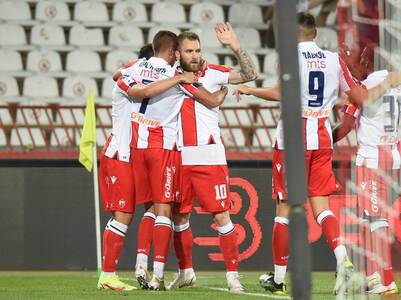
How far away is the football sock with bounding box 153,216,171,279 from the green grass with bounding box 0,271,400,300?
248 mm

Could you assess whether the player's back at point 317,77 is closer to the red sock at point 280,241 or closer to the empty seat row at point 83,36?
the red sock at point 280,241

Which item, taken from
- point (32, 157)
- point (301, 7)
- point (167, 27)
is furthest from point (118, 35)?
point (301, 7)

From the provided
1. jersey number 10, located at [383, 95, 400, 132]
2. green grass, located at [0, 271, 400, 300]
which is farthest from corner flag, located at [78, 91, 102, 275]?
jersey number 10, located at [383, 95, 400, 132]

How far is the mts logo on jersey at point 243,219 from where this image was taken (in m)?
12.1

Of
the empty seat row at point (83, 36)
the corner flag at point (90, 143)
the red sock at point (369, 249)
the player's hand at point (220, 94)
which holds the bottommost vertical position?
the red sock at point (369, 249)

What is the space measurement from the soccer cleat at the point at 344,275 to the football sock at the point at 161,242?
4.73 feet

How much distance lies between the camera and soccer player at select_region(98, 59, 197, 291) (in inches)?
335

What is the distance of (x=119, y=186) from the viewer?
867cm

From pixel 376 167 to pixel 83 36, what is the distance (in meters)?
8.95

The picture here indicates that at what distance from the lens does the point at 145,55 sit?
29.0 ft

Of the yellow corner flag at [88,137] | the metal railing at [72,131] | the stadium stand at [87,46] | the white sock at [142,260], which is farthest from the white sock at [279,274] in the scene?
the stadium stand at [87,46]

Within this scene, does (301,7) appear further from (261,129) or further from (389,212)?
(261,129)

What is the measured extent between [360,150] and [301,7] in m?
5.10

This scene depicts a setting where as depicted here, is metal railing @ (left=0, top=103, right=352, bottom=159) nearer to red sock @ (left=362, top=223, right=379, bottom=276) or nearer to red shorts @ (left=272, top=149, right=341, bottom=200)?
red shorts @ (left=272, top=149, right=341, bottom=200)
